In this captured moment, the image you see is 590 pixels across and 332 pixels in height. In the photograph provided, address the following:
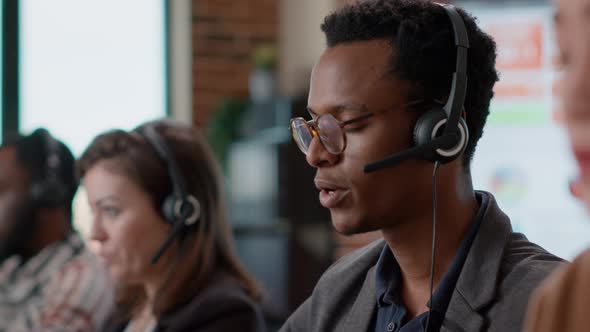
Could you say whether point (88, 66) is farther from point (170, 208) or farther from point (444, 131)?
point (444, 131)

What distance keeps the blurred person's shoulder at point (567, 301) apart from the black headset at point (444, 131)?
0.51 metres

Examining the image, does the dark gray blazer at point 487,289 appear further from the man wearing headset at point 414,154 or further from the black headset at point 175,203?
the black headset at point 175,203

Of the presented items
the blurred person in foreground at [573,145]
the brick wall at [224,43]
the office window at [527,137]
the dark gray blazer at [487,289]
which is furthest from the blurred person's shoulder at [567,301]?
the brick wall at [224,43]

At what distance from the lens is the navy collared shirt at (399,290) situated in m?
1.07

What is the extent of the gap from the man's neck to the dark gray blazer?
34 millimetres

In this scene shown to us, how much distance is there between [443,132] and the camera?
1053 mm

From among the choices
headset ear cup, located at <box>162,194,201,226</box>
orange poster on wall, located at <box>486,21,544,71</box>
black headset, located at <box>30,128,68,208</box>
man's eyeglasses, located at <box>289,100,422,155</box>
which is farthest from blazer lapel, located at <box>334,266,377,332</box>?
orange poster on wall, located at <box>486,21,544,71</box>

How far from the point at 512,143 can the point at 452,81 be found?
192cm

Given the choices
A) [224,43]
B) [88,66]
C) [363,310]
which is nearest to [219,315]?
[363,310]

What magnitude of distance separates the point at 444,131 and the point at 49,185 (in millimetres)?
1724

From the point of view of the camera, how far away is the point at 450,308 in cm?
103

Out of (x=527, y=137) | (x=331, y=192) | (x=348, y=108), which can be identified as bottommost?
(x=527, y=137)

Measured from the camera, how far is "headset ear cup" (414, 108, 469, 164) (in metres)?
1.04

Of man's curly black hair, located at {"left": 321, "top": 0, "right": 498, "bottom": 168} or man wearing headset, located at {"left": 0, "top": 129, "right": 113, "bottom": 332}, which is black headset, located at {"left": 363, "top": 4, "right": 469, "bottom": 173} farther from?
man wearing headset, located at {"left": 0, "top": 129, "right": 113, "bottom": 332}
